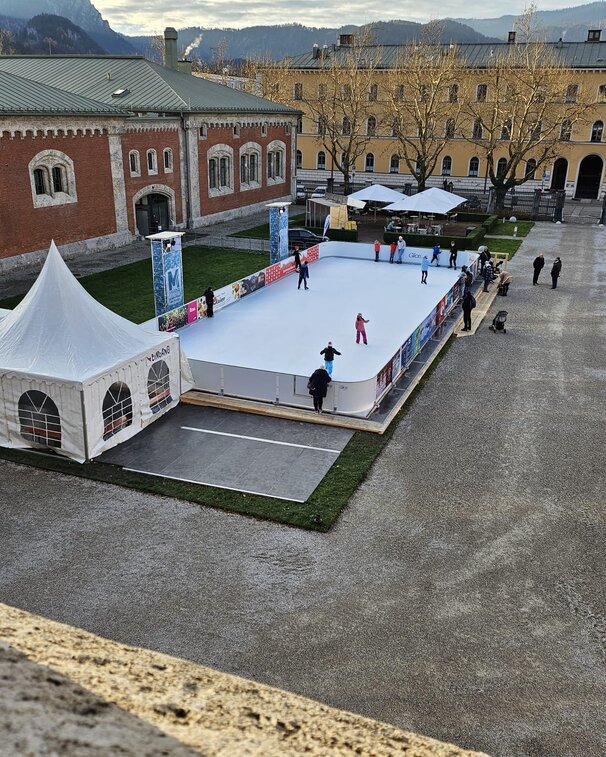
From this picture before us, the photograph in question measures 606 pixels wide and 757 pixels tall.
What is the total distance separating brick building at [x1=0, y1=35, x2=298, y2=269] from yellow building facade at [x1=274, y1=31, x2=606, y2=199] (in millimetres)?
15932

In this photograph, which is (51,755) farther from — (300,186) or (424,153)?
(300,186)

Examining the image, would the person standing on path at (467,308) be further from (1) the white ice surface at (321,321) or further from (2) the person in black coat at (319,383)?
(2) the person in black coat at (319,383)

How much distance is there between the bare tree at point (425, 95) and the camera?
48.7 metres

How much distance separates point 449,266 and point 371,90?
4069cm

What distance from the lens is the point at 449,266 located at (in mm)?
33219

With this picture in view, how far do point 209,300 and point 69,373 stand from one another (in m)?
10.3

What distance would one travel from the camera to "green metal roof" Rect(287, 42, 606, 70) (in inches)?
2355

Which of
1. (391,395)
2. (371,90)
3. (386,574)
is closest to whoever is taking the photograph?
(386,574)

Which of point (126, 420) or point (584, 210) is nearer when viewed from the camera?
point (126, 420)

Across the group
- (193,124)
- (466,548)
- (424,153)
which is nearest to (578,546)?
(466,548)

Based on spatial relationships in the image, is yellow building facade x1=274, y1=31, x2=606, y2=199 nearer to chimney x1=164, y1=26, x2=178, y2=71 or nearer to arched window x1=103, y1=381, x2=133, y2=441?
chimney x1=164, y1=26, x2=178, y2=71

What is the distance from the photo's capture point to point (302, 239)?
3697cm

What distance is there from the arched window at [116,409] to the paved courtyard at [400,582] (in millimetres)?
1603

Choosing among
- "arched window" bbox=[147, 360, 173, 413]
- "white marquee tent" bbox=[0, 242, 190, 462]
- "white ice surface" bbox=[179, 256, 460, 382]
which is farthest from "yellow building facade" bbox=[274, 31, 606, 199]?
"white marquee tent" bbox=[0, 242, 190, 462]
